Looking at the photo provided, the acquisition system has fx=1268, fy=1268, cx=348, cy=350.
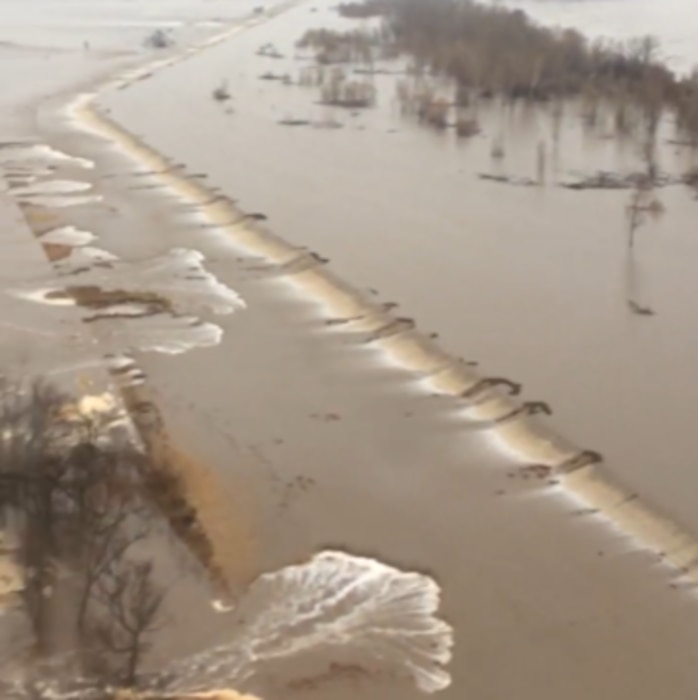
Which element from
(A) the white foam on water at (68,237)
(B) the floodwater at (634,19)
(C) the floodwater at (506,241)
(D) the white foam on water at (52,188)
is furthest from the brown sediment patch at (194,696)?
(B) the floodwater at (634,19)

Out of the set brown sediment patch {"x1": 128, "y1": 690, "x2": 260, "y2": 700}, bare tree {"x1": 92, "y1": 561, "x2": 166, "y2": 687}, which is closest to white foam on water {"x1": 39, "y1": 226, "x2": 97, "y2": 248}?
bare tree {"x1": 92, "y1": 561, "x2": 166, "y2": 687}

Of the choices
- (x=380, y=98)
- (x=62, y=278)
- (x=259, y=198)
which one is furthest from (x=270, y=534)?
A: (x=380, y=98)

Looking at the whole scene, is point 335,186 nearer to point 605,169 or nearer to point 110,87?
point 605,169

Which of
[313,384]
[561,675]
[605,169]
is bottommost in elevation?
[561,675]

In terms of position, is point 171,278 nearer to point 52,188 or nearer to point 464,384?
point 464,384

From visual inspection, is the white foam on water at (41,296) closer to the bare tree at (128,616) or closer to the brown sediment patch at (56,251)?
the brown sediment patch at (56,251)

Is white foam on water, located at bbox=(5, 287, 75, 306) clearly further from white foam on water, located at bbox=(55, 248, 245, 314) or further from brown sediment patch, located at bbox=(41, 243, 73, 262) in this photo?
brown sediment patch, located at bbox=(41, 243, 73, 262)
